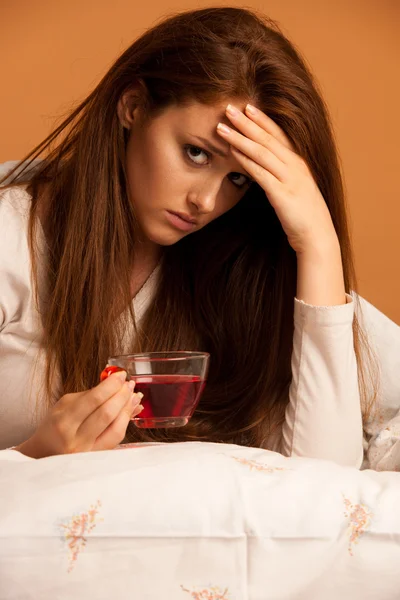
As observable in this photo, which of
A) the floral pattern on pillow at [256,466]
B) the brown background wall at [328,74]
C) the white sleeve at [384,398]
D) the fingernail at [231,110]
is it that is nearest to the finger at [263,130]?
the fingernail at [231,110]

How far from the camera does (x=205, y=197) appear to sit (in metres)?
1.60

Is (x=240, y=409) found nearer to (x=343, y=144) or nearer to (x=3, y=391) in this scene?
(x=3, y=391)

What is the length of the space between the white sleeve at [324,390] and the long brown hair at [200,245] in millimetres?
121

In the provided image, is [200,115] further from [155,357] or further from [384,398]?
[384,398]

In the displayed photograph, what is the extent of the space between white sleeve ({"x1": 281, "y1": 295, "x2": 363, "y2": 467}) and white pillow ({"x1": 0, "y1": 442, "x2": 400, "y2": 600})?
0.62 meters

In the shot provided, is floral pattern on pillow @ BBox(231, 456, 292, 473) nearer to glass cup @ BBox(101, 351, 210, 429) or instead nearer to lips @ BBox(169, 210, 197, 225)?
glass cup @ BBox(101, 351, 210, 429)

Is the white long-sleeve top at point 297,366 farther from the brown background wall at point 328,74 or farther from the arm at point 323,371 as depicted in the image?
the brown background wall at point 328,74

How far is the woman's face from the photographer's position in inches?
62.2

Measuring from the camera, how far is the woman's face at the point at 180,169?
62.2 inches

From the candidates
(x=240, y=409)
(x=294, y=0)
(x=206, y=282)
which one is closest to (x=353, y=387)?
(x=240, y=409)

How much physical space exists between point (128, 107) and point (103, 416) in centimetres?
73

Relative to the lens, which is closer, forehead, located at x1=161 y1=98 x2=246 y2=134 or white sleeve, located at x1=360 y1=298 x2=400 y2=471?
forehead, located at x1=161 y1=98 x2=246 y2=134

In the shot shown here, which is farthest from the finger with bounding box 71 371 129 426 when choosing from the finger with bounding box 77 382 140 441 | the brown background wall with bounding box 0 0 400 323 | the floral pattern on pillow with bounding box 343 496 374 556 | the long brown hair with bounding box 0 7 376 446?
the brown background wall with bounding box 0 0 400 323

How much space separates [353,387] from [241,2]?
5.04 feet
